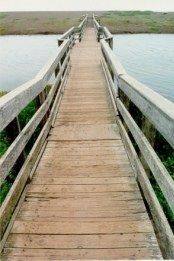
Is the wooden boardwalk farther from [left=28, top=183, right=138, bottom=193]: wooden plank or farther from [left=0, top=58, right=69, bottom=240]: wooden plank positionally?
[left=0, top=58, right=69, bottom=240]: wooden plank

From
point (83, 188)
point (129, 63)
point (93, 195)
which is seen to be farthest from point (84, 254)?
point (129, 63)

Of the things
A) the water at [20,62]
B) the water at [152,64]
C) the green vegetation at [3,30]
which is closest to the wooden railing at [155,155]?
the water at [20,62]

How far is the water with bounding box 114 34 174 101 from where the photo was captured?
60.9ft

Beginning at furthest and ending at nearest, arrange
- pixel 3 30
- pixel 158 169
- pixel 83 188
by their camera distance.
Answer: pixel 3 30 < pixel 83 188 < pixel 158 169

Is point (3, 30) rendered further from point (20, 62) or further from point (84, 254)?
point (84, 254)

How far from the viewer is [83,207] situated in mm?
3291

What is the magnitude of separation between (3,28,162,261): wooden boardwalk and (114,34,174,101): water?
1216 centimetres

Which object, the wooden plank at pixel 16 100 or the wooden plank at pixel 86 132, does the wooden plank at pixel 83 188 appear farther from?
the wooden plank at pixel 86 132

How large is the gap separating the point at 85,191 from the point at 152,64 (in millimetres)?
21755

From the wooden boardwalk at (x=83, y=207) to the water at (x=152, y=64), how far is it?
12163 millimetres

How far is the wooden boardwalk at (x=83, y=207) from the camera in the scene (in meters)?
2.71

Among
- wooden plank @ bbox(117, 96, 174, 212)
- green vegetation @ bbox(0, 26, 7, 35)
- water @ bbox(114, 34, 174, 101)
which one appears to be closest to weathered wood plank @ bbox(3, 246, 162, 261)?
wooden plank @ bbox(117, 96, 174, 212)

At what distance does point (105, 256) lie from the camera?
8.69ft

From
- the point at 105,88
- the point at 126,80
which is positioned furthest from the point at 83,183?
the point at 105,88
